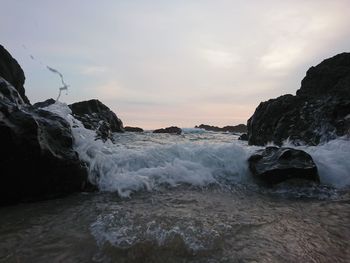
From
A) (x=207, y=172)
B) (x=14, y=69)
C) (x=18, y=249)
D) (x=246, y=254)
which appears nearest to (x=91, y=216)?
(x=18, y=249)

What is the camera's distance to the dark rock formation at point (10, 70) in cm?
2936

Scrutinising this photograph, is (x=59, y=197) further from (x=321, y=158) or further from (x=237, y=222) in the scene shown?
(x=321, y=158)

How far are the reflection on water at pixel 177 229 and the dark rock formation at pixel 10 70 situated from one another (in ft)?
89.7

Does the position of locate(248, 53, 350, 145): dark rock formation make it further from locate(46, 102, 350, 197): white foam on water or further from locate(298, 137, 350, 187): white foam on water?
locate(46, 102, 350, 197): white foam on water

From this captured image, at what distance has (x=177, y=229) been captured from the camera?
3.27 m

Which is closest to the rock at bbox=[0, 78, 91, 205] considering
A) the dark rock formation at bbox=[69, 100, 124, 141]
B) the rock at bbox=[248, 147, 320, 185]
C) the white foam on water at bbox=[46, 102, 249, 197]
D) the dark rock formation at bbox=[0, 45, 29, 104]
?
the white foam on water at bbox=[46, 102, 249, 197]

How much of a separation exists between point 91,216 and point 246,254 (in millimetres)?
1869

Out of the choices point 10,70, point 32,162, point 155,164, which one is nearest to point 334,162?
point 155,164

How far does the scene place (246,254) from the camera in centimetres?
277

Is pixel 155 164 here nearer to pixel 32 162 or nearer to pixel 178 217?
pixel 32 162

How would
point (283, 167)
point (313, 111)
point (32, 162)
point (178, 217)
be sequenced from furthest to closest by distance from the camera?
point (313, 111)
point (283, 167)
point (32, 162)
point (178, 217)

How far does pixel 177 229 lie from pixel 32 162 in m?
2.58

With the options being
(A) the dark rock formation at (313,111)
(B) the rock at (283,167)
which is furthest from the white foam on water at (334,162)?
(A) the dark rock formation at (313,111)

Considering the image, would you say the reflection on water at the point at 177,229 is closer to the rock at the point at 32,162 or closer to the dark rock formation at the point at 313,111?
the rock at the point at 32,162
